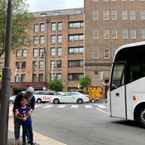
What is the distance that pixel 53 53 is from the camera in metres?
94.1

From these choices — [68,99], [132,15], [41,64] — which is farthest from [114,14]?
[68,99]

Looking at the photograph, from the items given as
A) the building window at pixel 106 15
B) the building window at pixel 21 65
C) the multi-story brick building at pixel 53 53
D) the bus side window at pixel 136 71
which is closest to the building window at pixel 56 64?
the multi-story brick building at pixel 53 53

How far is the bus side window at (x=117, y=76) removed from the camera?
54.5 feet

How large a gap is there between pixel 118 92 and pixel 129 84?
2.27 ft

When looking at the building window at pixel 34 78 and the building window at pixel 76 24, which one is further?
the building window at pixel 34 78

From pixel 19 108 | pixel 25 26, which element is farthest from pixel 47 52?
pixel 19 108

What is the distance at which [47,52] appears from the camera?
9456 cm

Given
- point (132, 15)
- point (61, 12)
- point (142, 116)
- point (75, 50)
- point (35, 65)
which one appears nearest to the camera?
point (142, 116)

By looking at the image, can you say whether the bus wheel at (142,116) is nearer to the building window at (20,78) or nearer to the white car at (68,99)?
the white car at (68,99)

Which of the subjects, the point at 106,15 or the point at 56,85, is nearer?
the point at 56,85

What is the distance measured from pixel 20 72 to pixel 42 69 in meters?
5.54

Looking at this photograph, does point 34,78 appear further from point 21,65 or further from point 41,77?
point 21,65

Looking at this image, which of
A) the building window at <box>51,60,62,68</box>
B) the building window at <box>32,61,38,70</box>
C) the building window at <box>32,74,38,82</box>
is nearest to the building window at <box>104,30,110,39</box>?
the building window at <box>51,60,62,68</box>

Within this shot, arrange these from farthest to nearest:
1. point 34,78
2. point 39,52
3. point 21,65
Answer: point 21,65 < point 34,78 < point 39,52
